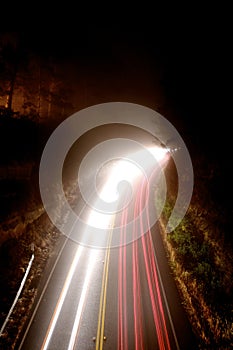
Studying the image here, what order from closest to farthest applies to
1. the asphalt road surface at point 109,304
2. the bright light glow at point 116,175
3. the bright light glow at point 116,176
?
the asphalt road surface at point 109,304 < the bright light glow at point 116,175 < the bright light glow at point 116,176

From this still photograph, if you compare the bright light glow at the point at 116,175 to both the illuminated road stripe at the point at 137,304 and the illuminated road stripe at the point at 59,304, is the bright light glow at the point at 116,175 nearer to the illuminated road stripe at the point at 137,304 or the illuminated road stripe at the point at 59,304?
the illuminated road stripe at the point at 137,304

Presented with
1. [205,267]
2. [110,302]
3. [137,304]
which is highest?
[205,267]

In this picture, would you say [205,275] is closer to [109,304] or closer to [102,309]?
[109,304]

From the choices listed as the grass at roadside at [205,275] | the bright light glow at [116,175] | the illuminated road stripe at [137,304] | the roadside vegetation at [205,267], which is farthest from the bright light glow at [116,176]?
the grass at roadside at [205,275]

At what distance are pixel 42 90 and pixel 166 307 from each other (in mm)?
22443

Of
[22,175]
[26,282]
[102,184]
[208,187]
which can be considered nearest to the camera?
[26,282]

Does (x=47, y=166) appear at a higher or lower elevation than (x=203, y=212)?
higher

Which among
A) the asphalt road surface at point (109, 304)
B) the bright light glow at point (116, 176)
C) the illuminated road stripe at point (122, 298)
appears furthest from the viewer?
the bright light glow at point (116, 176)

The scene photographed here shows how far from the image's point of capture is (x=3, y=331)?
390 inches

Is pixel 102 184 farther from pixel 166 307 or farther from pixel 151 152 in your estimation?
pixel 166 307

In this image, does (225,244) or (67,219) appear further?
(67,219)

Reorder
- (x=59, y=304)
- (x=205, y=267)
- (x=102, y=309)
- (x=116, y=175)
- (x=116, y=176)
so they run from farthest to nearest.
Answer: (x=116, y=175), (x=116, y=176), (x=205, y=267), (x=59, y=304), (x=102, y=309)

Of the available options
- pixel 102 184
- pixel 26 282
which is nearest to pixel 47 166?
pixel 26 282

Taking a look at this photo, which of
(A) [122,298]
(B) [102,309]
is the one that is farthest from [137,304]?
(B) [102,309]
